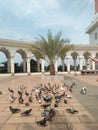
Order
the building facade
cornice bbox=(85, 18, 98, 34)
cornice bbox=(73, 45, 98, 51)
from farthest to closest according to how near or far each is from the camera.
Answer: the building facade → cornice bbox=(85, 18, 98, 34) → cornice bbox=(73, 45, 98, 51)

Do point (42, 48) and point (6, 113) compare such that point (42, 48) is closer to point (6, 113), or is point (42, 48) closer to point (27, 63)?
point (27, 63)

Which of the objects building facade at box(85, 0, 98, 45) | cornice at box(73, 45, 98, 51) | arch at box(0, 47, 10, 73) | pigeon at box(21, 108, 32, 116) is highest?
building facade at box(85, 0, 98, 45)

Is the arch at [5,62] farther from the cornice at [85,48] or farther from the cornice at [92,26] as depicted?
the cornice at [92,26]

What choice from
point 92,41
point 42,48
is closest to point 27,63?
point 42,48

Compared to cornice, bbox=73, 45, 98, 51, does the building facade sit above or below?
above

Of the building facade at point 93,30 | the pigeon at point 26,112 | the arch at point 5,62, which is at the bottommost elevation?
the pigeon at point 26,112

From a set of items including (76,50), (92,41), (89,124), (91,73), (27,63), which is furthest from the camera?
(92,41)

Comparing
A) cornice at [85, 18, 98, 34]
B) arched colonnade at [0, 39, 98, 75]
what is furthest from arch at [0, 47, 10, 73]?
cornice at [85, 18, 98, 34]

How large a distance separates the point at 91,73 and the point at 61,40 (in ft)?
43.2

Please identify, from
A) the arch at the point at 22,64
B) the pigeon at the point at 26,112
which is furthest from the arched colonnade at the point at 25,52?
the pigeon at the point at 26,112

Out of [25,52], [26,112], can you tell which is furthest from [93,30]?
[26,112]

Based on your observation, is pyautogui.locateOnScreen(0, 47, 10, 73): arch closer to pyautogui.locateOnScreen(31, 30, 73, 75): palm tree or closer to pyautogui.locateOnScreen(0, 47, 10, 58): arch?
pyautogui.locateOnScreen(0, 47, 10, 58): arch

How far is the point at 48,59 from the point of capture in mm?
25000

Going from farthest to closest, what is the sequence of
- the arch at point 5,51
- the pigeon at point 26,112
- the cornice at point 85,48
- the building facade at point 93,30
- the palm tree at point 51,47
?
the building facade at point 93,30, the cornice at point 85,48, the arch at point 5,51, the palm tree at point 51,47, the pigeon at point 26,112
